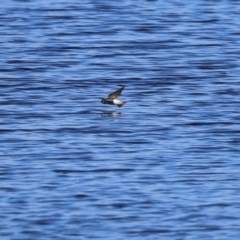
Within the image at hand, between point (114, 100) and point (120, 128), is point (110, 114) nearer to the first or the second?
point (114, 100)

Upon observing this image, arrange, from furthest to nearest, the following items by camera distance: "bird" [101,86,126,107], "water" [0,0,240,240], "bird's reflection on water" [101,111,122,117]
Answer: "bird's reflection on water" [101,111,122,117] → "bird" [101,86,126,107] → "water" [0,0,240,240]

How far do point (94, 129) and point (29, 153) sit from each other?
199 centimetres

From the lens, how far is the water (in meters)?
16.1

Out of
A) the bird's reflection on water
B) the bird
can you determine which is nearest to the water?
the bird's reflection on water

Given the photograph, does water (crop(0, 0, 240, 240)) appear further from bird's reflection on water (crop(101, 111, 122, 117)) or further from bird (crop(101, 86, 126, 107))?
bird (crop(101, 86, 126, 107))

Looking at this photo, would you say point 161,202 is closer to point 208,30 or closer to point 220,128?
point 220,128

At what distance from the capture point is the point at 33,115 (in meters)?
22.0

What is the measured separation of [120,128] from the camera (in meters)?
21.1

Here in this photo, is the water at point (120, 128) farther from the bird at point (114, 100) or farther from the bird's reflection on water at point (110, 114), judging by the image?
the bird at point (114, 100)

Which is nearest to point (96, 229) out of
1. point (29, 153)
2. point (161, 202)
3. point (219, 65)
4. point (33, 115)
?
→ point (161, 202)

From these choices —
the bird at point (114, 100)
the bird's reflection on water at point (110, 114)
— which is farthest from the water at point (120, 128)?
the bird at point (114, 100)

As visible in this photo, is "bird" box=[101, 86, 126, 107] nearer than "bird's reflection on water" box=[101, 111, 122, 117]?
Yes

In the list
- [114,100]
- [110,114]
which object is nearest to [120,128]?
[114,100]

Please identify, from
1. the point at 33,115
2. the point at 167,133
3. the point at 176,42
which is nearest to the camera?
the point at 167,133
